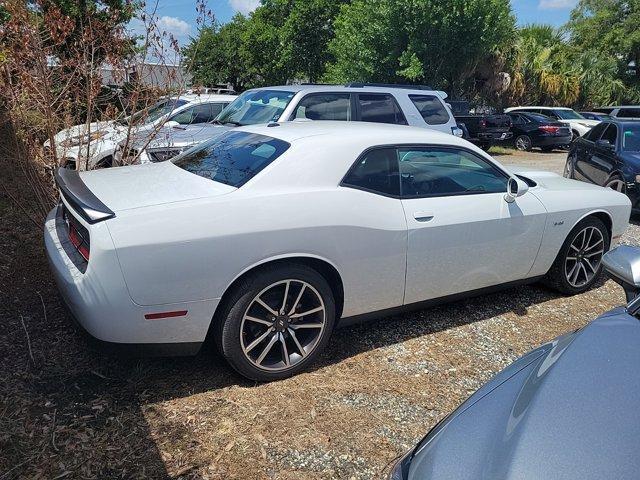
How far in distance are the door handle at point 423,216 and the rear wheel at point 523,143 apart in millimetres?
17153

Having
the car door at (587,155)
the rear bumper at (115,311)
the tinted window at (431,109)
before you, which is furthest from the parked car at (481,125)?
the rear bumper at (115,311)

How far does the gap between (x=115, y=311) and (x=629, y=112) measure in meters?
21.7

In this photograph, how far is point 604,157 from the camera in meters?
8.71

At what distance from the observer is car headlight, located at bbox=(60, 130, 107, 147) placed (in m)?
5.21

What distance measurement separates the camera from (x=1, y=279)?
4383mm

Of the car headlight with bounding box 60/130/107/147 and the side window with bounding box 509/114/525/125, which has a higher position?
the car headlight with bounding box 60/130/107/147

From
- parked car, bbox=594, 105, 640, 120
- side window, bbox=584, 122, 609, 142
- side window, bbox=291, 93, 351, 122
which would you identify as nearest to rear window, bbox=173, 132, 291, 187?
side window, bbox=291, 93, 351, 122

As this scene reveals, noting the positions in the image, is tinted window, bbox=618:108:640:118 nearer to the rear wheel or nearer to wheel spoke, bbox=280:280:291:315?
the rear wheel

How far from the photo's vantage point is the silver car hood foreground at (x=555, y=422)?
4.84ft

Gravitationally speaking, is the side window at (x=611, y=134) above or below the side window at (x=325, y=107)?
below

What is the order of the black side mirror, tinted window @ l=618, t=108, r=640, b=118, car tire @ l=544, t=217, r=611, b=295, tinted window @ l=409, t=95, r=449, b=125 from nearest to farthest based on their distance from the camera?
car tire @ l=544, t=217, r=611, b=295
tinted window @ l=409, t=95, r=449, b=125
the black side mirror
tinted window @ l=618, t=108, r=640, b=118

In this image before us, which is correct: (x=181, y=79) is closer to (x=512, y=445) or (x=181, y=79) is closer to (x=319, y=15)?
(x=512, y=445)

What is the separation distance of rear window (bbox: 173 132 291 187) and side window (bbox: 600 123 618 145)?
7284mm

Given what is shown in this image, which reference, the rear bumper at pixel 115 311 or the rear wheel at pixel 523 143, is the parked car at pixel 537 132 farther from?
the rear bumper at pixel 115 311
